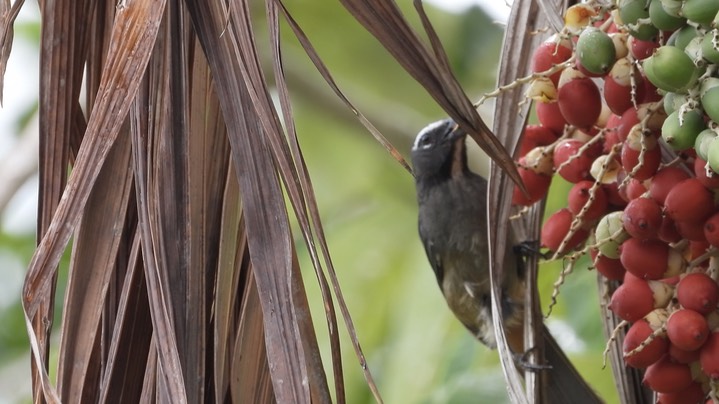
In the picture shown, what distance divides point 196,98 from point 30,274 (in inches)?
16.5

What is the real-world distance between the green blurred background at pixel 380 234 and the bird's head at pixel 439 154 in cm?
27

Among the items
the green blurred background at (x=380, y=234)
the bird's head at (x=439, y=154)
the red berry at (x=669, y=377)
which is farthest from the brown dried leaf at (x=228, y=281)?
the bird's head at (x=439, y=154)

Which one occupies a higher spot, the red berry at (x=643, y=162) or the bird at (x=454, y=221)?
the red berry at (x=643, y=162)

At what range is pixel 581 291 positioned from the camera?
309cm

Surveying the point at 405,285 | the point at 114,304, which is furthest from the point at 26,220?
the point at 114,304

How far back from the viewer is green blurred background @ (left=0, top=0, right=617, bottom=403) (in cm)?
313

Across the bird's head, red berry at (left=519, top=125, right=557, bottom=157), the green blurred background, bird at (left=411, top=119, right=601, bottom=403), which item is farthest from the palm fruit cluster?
the bird's head

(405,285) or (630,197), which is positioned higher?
(630,197)

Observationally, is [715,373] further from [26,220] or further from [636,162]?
[26,220]

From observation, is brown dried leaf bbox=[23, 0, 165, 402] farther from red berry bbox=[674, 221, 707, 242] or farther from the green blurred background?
the green blurred background

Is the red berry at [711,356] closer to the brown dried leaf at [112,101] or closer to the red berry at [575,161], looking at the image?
the red berry at [575,161]

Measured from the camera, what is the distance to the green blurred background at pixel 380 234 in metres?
3.13

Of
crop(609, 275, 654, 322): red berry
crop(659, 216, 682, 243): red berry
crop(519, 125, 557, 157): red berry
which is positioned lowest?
crop(609, 275, 654, 322): red berry

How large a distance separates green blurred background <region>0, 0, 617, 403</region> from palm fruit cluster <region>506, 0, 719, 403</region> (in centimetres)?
126
